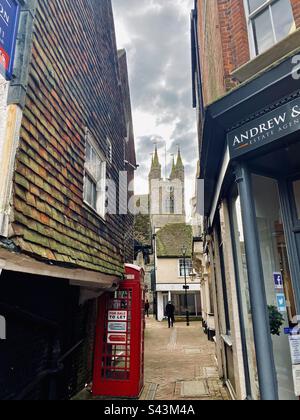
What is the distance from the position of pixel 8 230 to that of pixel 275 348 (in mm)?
3710

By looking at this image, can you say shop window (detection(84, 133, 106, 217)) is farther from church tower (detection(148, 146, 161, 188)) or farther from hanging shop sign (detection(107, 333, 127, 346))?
church tower (detection(148, 146, 161, 188))

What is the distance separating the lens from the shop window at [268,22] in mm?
4070

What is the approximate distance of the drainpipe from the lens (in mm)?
3223

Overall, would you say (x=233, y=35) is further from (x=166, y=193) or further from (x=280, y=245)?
(x=166, y=193)

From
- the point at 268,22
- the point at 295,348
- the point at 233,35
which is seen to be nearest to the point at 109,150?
the point at 233,35

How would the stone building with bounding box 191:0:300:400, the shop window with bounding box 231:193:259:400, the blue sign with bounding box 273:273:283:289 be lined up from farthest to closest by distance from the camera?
the shop window with bounding box 231:193:259:400
the blue sign with bounding box 273:273:283:289
the stone building with bounding box 191:0:300:400

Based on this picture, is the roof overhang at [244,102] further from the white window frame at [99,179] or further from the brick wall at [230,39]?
the white window frame at [99,179]

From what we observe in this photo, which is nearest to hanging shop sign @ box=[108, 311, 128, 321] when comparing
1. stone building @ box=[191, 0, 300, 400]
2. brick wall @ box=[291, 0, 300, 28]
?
stone building @ box=[191, 0, 300, 400]

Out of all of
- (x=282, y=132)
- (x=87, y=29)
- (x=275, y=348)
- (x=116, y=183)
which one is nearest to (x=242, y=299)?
(x=275, y=348)

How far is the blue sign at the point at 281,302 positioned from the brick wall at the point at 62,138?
2907mm

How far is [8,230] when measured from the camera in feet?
9.55

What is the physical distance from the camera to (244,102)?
3.63 meters

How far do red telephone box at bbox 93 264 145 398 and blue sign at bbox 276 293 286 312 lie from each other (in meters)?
3.54
